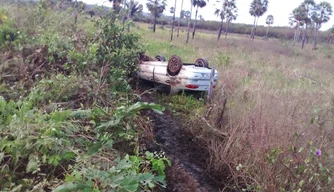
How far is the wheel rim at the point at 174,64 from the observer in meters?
6.23

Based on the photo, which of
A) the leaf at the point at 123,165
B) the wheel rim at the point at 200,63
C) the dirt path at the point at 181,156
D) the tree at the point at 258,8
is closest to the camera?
the leaf at the point at 123,165

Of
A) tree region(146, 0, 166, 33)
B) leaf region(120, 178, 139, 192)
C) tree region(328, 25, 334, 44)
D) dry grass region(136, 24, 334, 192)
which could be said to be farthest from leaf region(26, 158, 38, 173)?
tree region(328, 25, 334, 44)

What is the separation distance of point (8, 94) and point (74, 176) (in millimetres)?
2279

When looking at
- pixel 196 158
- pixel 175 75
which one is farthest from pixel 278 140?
pixel 175 75

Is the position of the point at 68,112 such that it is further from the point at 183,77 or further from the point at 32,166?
the point at 183,77

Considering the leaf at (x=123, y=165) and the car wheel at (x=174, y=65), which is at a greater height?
the car wheel at (x=174, y=65)

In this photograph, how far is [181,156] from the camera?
431 cm

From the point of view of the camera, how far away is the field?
2473 mm

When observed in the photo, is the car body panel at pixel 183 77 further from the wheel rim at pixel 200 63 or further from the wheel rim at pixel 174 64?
the wheel rim at pixel 200 63

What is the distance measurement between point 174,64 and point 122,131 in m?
3.12

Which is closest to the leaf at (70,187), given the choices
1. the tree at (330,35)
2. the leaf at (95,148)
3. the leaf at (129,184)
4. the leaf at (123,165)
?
the leaf at (129,184)

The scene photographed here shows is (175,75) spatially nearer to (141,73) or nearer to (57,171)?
(141,73)

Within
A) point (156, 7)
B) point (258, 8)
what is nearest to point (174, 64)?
point (156, 7)

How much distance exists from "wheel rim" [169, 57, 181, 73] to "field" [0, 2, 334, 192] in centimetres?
57
